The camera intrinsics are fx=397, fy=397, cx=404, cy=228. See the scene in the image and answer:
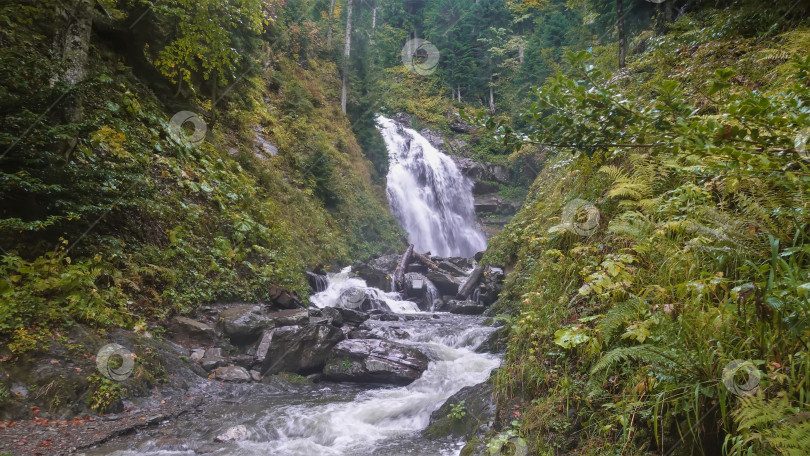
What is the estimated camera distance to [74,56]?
562cm

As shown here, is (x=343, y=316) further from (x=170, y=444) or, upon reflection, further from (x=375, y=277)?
(x=170, y=444)

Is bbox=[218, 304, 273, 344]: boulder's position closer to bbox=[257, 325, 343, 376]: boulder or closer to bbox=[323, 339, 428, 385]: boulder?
bbox=[257, 325, 343, 376]: boulder

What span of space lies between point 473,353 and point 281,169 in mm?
9761

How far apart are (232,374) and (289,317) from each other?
1.65 metres

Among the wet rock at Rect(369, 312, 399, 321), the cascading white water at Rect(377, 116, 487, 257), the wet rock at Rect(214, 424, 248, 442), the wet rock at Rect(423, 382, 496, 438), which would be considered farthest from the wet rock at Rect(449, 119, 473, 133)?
the wet rock at Rect(214, 424, 248, 442)

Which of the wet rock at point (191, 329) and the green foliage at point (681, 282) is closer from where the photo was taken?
the green foliage at point (681, 282)

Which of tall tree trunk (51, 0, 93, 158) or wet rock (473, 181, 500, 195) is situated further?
wet rock (473, 181, 500, 195)

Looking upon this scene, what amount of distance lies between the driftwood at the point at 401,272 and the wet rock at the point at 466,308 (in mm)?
2557

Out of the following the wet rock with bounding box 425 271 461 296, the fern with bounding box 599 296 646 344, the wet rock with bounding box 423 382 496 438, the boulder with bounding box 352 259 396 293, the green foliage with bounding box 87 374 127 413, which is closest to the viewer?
the fern with bounding box 599 296 646 344

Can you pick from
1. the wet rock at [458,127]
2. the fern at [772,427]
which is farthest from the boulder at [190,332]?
the wet rock at [458,127]

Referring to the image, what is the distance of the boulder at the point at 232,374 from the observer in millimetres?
6520

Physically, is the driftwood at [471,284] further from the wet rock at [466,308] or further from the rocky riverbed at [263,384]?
Result: the rocky riverbed at [263,384]

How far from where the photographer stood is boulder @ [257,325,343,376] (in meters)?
7.25

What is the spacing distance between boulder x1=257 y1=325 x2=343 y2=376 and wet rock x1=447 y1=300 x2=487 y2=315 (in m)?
4.79
